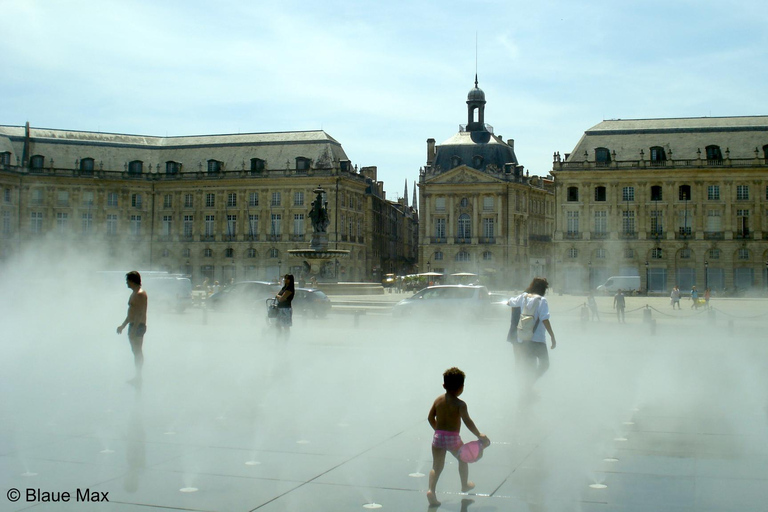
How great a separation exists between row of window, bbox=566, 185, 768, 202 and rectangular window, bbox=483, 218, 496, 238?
12.6m

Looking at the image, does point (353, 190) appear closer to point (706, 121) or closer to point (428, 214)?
point (428, 214)

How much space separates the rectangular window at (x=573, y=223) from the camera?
82.3 m

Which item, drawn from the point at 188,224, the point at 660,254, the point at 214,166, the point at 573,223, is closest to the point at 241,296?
the point at 573,223

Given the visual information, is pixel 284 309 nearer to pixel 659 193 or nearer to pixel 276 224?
pixel 659 193

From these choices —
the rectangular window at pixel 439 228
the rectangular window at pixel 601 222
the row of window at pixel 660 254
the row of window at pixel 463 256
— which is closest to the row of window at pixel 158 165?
the rectangular window at pixel 439 228

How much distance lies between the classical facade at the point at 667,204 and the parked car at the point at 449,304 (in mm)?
51416

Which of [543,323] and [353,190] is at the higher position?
[353,190]

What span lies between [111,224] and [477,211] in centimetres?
3997

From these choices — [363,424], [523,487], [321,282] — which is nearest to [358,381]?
[363,424]

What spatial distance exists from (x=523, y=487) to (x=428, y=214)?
87.7m

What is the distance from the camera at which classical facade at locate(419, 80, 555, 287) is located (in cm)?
9294

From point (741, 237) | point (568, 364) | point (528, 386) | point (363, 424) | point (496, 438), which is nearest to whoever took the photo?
point (496, 438)

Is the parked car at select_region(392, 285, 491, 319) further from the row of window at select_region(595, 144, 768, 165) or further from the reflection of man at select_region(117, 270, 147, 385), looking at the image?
the row of window at select_region(595, 144, 768, 165)

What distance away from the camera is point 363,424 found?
10.6m
